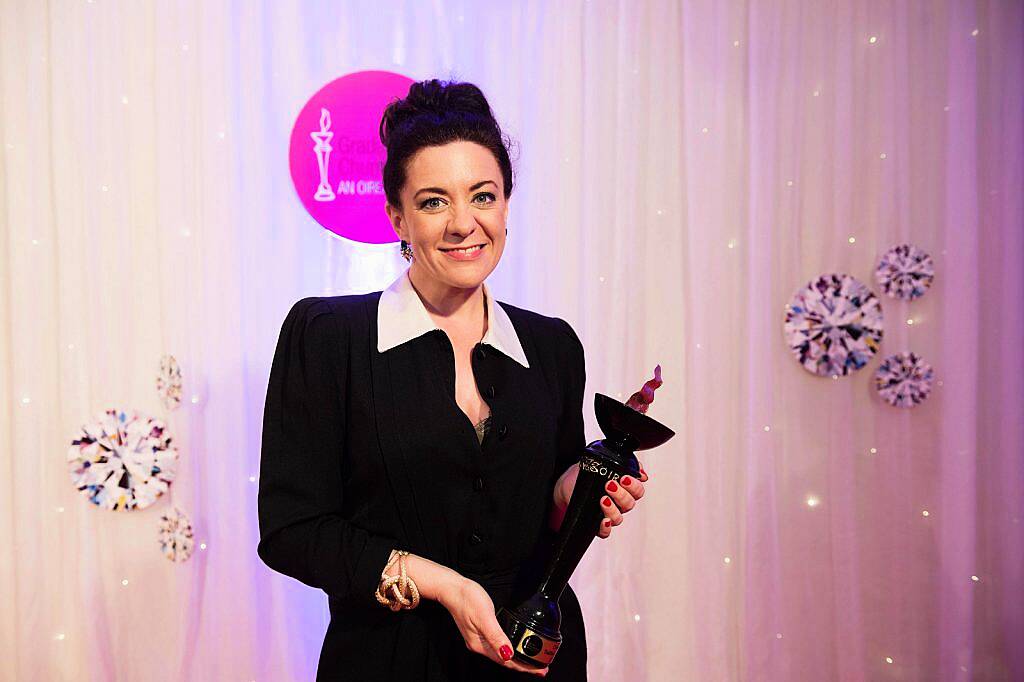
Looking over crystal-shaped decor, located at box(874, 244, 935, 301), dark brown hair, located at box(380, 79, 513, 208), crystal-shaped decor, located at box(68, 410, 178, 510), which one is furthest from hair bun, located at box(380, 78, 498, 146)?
crystal-shaped decor, located at box(874, 244, 935, 301)

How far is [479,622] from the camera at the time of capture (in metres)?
0.92

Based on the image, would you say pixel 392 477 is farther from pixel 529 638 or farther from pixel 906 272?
pixel 906 272

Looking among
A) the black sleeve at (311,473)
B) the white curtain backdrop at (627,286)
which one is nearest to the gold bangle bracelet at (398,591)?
the black sleeve at (311,473)

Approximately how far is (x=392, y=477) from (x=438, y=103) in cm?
59

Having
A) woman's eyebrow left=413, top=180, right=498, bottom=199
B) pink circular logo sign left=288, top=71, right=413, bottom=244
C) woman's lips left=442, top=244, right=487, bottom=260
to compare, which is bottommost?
woman's lips left=442, top=244, right=487, bottom=260

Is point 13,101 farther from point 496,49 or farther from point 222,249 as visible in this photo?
point 496,49

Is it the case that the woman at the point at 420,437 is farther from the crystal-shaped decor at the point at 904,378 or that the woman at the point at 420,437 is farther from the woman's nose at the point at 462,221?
the crystal-shaped decor at the point at 904,378

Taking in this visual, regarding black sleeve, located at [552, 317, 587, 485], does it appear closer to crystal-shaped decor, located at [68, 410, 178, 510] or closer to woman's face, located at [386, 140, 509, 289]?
woman's face, located at [386, 140, 509, 289]

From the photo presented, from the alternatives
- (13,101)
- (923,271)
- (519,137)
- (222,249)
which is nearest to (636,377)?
(519,137)

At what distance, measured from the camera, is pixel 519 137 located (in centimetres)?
203

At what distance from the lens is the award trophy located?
3.00 ft

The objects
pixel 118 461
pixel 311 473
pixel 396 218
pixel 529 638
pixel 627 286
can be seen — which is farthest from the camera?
pixel 627 286

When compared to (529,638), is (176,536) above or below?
below

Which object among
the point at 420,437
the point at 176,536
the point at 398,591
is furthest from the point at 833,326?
the point at 176,536
